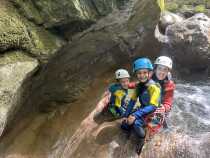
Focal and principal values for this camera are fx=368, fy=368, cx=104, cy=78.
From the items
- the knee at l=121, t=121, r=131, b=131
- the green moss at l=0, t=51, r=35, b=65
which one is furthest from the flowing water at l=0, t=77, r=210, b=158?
the green moss at l=0, t=51, r=35, b=65

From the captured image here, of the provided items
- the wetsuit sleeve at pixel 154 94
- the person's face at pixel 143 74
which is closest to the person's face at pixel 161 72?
the person's face at pixel 143 74

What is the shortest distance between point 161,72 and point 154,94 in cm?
67

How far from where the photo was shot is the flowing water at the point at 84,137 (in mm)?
7271

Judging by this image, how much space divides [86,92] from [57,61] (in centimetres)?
141

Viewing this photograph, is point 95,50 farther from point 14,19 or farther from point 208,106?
point 208,106

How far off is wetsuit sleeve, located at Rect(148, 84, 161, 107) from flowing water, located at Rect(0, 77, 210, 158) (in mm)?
914

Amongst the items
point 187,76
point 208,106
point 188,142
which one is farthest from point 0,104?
point 187,76

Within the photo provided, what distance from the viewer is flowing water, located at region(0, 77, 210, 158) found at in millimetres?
7271

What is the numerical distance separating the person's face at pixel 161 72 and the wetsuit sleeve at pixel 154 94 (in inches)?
20.3

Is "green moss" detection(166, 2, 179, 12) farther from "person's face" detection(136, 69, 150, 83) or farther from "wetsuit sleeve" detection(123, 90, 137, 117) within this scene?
"person's face" detection(136, 69, 150, 83)

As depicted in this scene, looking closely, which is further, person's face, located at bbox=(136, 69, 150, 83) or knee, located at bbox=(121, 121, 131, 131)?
knee, located at bbox=(121, 121, 131, 131)

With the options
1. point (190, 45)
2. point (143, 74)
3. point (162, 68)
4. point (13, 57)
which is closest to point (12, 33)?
point (13, 57)

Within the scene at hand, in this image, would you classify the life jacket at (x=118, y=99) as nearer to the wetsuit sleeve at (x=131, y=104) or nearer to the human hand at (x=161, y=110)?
the wetsuit sleeve at (x=131, y=104)

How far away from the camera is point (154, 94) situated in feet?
23.2
